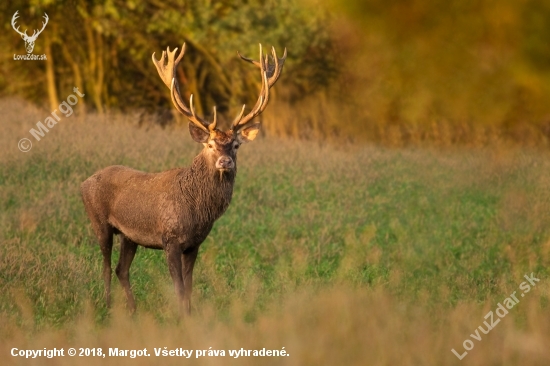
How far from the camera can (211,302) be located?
8375 mm

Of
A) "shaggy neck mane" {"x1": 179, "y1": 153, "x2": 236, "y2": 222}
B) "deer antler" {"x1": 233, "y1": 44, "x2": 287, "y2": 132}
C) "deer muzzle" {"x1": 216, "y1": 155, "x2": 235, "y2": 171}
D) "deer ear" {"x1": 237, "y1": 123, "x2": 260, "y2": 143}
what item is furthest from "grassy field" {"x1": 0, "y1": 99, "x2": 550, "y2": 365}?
"deer antler" {"x1": 233, "y1": 44, "x2": 287, "y2": 132}

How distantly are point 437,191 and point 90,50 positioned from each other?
1112 cm

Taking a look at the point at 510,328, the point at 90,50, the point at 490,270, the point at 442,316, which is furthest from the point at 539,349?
the point at 90,50

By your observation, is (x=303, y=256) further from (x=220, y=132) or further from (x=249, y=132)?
(x=220, y=132)

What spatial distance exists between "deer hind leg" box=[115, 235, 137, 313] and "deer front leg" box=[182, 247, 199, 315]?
1.80ft

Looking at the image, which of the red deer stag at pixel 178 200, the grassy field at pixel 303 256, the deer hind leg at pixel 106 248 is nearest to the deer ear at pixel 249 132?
the red deer stag at pixel 178 200

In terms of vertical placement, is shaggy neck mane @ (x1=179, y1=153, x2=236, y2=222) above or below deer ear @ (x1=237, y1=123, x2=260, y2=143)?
below

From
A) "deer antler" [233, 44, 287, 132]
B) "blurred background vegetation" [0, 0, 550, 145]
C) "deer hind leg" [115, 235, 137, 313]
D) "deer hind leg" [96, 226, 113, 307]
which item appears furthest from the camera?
"blurred background vegetation" [0, 0, 550, 145]

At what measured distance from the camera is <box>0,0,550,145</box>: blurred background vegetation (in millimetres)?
22109

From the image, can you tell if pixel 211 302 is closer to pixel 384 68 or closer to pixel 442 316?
pixel 442 316

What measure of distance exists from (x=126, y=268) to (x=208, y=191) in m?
1.15

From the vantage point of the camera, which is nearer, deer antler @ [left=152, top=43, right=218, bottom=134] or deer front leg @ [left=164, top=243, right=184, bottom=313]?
deer front leg @ [left=164, top=243, right=184, bottom=313]

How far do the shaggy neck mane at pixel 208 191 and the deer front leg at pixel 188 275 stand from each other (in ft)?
1.13

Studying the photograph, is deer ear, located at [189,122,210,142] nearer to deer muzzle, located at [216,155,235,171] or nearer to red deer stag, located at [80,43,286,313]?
red deer stag, located at [80,43,286,313]
